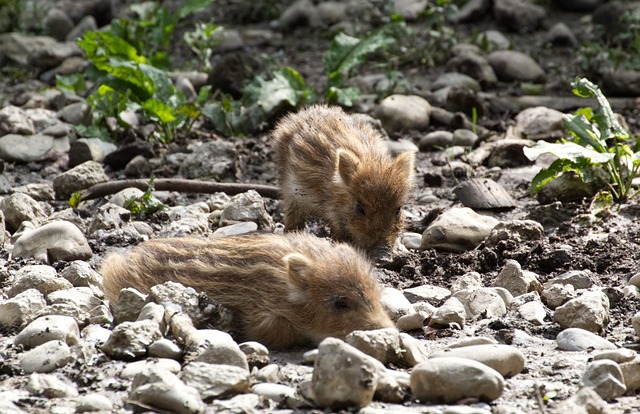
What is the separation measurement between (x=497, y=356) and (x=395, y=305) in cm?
111

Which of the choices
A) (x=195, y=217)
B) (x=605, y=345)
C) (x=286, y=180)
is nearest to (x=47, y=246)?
(x=195, y=217)

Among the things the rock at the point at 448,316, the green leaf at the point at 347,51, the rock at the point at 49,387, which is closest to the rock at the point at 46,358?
the rock at the point at 49,387

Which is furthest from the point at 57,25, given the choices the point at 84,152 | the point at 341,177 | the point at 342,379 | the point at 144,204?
the point at 342,379

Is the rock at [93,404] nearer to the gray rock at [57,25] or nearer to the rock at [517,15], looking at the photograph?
the rock at [517,15]

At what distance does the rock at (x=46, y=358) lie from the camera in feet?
15.7

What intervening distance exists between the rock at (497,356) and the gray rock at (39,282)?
2398 millimetres

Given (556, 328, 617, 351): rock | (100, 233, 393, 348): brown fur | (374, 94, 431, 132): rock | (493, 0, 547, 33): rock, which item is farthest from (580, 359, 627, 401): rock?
(493, 0, 547, 33): rock

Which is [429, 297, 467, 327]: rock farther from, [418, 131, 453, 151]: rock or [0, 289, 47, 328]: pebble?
[418, 131, 453, 151]: rock

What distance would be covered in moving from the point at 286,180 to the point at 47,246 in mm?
2046

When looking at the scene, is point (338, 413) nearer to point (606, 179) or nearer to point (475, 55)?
point (606, 179)

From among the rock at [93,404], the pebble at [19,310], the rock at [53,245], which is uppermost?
the rock at [93,404]

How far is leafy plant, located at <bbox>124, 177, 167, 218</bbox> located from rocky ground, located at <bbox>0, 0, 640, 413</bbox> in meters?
0.07

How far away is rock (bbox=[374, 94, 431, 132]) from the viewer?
9922 millimetres

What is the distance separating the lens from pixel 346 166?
749 cm
